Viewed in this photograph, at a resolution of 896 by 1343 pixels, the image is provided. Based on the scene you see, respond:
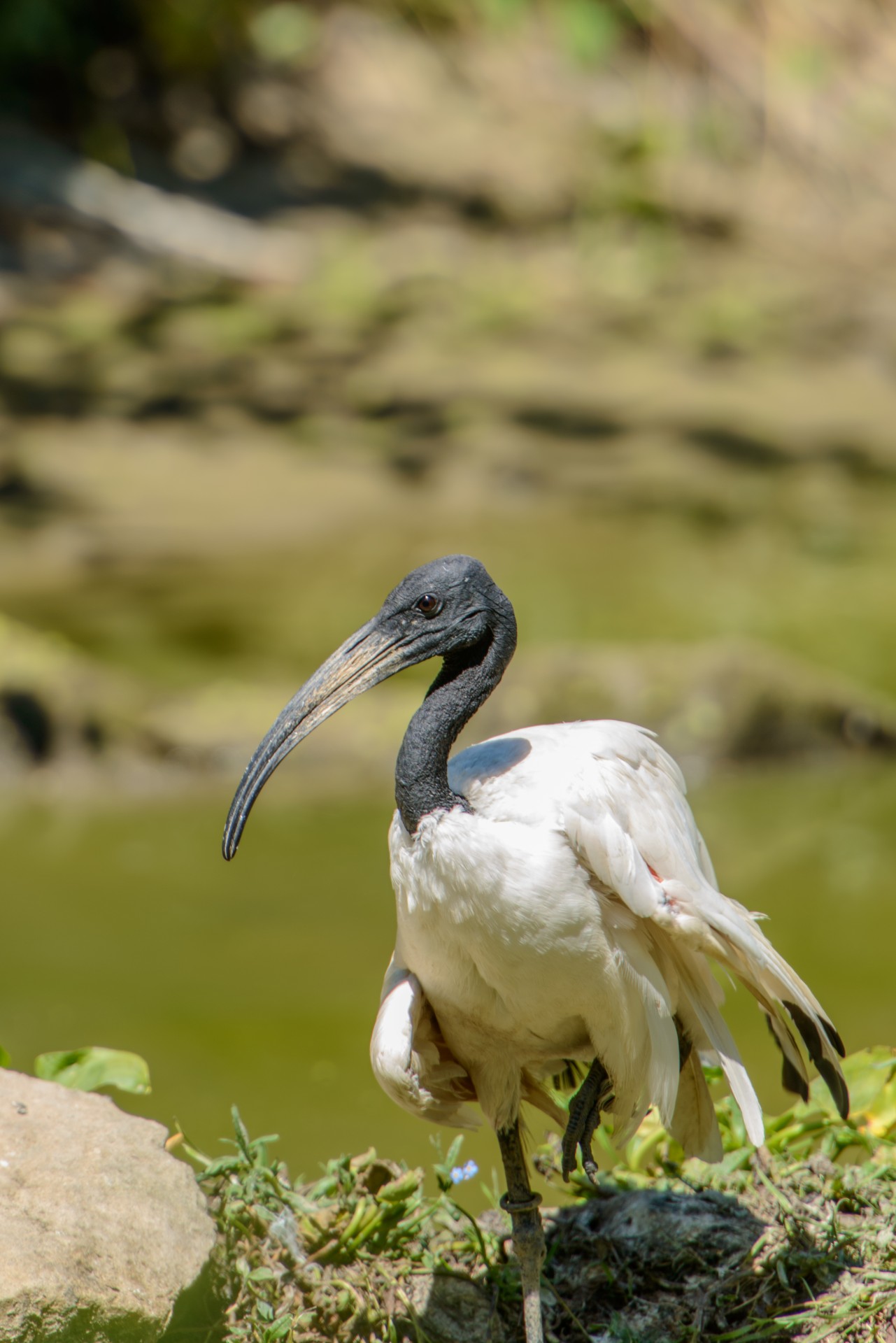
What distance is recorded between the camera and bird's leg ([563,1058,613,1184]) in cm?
290

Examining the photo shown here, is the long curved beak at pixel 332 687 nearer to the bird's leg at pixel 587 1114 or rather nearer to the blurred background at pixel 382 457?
the bird's leg at pixel 587 1114

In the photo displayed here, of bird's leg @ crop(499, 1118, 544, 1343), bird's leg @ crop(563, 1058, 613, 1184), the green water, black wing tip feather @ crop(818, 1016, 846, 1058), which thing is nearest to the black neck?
bird's leg @ crop(563, 1058, 613, 1184)

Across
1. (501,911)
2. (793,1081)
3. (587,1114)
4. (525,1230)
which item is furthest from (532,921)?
(793,1081)

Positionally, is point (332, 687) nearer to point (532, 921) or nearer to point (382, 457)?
point (532, 921)

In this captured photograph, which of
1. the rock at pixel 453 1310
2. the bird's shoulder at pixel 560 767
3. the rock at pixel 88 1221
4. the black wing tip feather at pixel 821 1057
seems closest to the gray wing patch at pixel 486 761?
the bird's shoulder at pixel 560 767

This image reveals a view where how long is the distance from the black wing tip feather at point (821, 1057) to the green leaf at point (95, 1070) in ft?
4.62

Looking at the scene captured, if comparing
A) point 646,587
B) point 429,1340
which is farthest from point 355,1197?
point 646,587

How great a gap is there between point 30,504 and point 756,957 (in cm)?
690

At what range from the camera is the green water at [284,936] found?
4.02 metres

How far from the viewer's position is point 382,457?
9.58 meters

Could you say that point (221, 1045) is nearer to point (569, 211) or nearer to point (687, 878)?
point (687, 878)

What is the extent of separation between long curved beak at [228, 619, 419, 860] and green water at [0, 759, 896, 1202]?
4.15 feet

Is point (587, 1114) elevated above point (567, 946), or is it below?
below

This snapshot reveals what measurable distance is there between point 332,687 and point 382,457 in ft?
22.4
